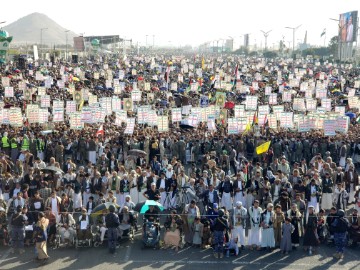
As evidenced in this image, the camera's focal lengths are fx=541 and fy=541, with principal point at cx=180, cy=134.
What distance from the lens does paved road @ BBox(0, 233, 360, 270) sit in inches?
455

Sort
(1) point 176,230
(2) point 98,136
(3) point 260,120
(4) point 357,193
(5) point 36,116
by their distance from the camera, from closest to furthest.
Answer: (1) point 176,230 < (4) point 357,193 < (2) point 98,136 < (5) point 36,116 < (3) point 260,120

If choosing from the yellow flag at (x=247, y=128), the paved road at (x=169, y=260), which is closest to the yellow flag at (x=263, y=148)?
the yellow flag at (x=247, y=128)

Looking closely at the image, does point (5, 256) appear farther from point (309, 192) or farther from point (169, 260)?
point (309, 192)

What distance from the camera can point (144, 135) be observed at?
20.9m

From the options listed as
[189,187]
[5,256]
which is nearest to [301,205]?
[189,187]

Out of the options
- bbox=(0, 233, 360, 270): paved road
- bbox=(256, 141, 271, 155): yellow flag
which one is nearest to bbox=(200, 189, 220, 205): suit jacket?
bbox=(0, 233, 360, 270): paved road

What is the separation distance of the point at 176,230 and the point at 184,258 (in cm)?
76

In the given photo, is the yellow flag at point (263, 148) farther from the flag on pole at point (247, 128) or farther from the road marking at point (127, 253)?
the road marking at point (127, 253)

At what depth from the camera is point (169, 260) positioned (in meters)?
11.9

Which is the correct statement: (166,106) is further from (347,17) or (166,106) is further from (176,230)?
(347,17)

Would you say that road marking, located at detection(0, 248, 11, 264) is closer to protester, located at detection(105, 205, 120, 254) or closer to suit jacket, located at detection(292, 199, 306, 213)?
protester, located at detection(105, 205, 120, 254)

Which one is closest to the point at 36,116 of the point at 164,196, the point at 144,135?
the point at 144,135

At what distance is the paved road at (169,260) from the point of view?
11.6 meters

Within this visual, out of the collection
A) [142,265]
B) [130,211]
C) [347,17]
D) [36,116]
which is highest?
[347,17]
